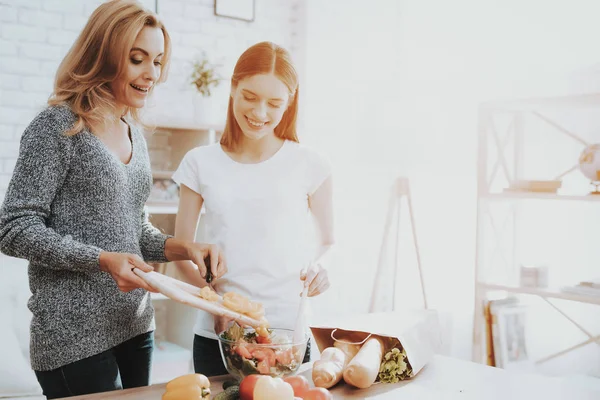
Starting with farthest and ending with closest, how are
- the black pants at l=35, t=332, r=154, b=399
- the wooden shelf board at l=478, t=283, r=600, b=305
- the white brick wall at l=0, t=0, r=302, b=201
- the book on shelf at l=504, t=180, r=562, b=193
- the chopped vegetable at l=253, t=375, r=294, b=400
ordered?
the white brick wall at l=0, t=0, r=302, b=201 < the book on shelf at l=504, t=180, r=562, b=193 < the wooden shelf board at l=478, t=283, r=600, b=305 < the black pants at l=35, t=332, r=154, b=399 < the chopped vegetable at l=253, t=375, r=294, b=400

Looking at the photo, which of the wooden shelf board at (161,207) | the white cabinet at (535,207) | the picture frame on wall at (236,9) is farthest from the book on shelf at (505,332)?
the picture frame on wall at (236,9)

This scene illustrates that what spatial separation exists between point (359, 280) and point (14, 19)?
2627 millimetres

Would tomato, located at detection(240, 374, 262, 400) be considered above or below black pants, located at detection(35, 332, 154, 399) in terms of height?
above

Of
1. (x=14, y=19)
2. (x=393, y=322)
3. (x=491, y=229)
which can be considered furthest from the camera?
(x=491, y=229)

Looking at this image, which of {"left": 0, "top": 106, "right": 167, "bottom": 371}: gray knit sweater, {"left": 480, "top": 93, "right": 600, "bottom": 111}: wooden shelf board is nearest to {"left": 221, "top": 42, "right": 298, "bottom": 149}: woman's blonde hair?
{"left": 0, "top": 106, "right": 167, "bottom": 371}: gray knit sweater

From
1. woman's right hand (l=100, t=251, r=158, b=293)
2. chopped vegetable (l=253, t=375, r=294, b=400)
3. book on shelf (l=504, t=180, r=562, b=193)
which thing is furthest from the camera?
book on shelf (l=504, t=180, r=562, b=193)

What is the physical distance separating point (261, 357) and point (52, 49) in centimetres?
289

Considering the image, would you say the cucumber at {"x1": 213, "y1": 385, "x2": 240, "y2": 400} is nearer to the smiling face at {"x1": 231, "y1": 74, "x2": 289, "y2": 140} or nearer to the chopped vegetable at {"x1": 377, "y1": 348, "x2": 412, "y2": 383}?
the chopped vegetable at {"x1": 377, "y1": 348, "x2": 412, "y2": 383}

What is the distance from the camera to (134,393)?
4.71ft

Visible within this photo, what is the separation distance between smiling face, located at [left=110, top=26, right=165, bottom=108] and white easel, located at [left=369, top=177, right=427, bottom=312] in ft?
8.40

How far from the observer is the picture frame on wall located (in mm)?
4254

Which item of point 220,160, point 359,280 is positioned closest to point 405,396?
point 220,160

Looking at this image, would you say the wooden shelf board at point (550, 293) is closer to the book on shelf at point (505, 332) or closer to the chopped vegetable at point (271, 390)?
the book on shelf at point (505, 332)

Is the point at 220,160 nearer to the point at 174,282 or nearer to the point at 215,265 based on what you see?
the point at 215,265
